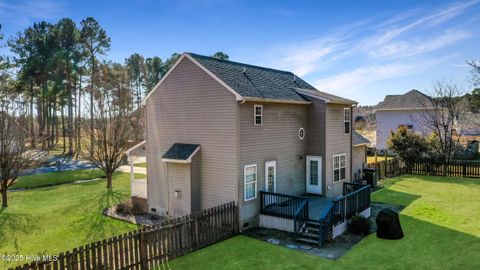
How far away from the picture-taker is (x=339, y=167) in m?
17.8

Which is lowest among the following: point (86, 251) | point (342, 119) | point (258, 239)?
point (258, 239)

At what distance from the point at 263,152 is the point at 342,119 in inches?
249

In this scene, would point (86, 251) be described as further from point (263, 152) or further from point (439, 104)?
point (439, 104)

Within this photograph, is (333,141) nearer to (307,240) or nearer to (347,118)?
(347,118)

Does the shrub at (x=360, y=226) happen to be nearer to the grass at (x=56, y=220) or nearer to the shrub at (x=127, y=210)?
the grass at (x=56, y=220)

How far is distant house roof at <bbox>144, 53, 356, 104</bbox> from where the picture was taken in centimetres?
1345

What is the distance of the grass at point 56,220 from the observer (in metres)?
11.9

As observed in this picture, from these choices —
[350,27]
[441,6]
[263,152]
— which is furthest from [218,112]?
[441,6]

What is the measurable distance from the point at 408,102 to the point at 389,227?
29.5 metres

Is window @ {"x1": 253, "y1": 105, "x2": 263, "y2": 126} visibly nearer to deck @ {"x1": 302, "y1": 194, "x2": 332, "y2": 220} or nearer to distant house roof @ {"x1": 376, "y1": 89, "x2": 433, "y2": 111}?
deck @ {"x1": 302, "y1": 194, "x2": 332, "y2": 220}

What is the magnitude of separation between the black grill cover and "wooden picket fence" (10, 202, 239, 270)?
227 inches

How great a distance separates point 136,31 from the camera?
1956cm

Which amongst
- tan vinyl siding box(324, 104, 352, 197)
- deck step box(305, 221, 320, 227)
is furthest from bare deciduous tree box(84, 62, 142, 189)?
deck step box(305, 221, 320, 227)

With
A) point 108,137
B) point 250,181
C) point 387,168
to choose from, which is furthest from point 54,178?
point 387,168
